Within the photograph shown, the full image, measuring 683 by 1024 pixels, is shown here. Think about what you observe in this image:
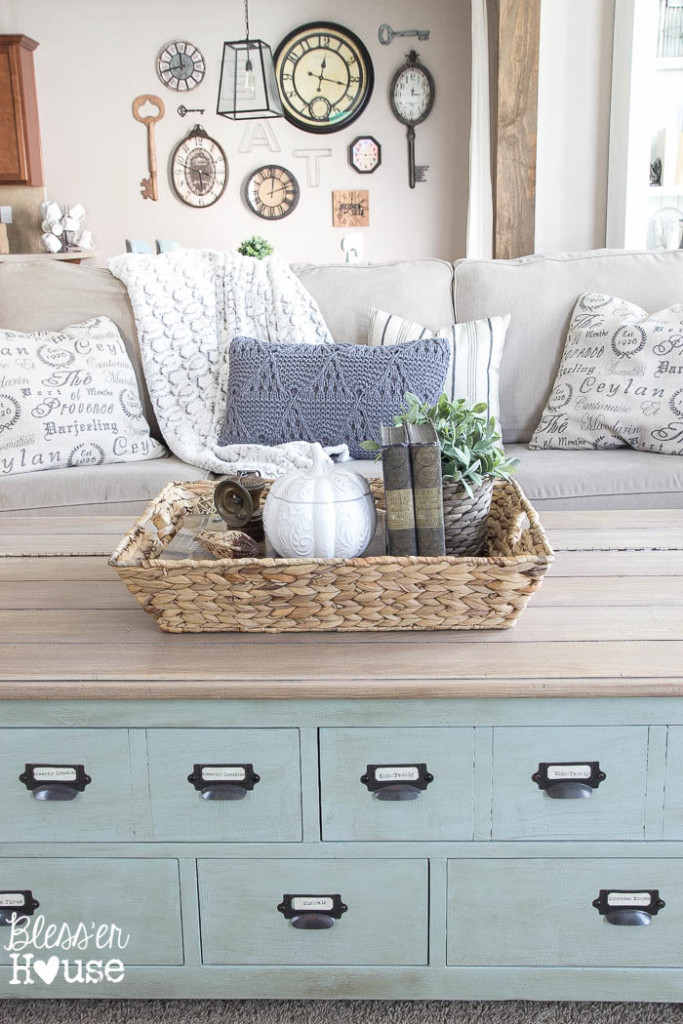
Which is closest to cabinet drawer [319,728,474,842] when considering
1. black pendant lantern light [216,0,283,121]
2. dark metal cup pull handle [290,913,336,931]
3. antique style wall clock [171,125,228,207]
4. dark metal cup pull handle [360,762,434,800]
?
dark metal cup pull handle [360,762,434,800]

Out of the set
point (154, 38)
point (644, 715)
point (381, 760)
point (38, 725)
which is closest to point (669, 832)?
point (644, 715)

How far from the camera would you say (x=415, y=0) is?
17.2 feet

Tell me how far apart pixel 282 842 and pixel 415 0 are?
5434 mm

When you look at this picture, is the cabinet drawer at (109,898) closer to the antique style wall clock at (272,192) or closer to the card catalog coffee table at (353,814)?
the card catalog coffee table at (353,814)

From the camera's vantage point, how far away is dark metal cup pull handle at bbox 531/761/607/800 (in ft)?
3.36

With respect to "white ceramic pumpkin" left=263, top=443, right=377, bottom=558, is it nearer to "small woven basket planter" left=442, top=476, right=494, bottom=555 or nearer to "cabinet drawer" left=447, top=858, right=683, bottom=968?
"small woven basket planter" left=442, top=476, right=494, bottom=555

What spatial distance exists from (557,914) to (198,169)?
539cm

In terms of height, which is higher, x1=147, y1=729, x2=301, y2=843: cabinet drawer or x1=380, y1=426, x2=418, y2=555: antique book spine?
x1=380, y1=426, x2=418, y2=555: antique book spine

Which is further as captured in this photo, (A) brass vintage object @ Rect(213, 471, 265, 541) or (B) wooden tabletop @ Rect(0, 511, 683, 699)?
(A) brass vintage object @ Rect(213, 471, 265, 541)

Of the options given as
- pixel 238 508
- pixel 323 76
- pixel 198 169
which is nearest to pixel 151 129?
pixel 198 169

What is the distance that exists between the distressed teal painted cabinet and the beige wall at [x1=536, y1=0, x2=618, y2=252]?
2.74 metres

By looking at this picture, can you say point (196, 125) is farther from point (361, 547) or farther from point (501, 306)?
point (361, 547)

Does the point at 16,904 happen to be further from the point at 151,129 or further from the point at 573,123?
the point at 151,129

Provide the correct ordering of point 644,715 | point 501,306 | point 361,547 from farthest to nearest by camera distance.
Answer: point 501,306
point 361,547
point 644,715
